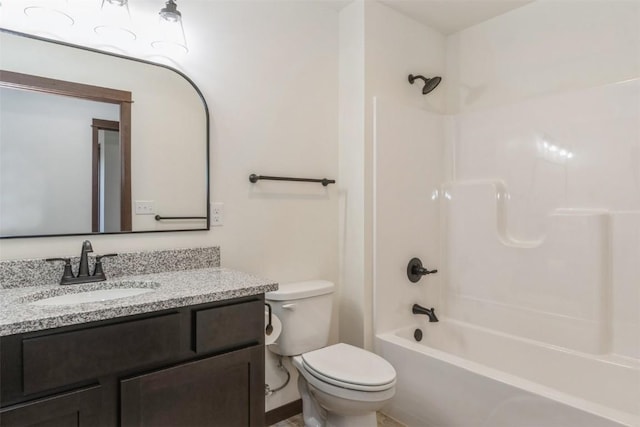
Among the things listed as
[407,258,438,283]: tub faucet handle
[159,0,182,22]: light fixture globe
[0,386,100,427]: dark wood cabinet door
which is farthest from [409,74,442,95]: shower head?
[0,386,100,427]: dark wood cabinet door

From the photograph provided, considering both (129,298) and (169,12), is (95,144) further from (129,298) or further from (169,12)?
(129,298)

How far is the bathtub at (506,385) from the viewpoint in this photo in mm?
1541

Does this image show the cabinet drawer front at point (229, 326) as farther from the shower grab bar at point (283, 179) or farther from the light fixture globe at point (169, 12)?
the light fixture globe at point (169, 12)

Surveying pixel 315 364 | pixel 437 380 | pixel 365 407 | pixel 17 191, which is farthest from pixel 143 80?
pixel 437 380

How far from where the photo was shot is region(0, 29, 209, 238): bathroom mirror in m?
1.42

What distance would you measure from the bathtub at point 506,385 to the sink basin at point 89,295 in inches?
53.9

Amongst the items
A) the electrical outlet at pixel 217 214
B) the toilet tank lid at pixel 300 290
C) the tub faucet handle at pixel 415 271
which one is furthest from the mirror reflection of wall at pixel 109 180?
the tub faucet handle at pixel 415 271

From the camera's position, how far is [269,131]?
210 cm

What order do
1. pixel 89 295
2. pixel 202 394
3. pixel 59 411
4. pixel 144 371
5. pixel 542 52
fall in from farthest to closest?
pixel 542 52 < pixel 89 295 < pixel 202 394 < pixel 144 371 < pixel 59 411

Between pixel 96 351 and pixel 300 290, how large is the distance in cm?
104

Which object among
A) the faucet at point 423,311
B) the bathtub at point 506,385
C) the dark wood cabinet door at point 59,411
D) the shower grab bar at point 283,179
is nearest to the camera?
the dark wood cabinet door at point 59,411

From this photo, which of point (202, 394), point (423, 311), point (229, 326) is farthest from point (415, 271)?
point (202, 394)

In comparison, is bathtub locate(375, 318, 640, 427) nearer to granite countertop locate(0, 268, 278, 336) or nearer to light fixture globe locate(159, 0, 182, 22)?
granite countertop locate(0, 268, 278, 336)

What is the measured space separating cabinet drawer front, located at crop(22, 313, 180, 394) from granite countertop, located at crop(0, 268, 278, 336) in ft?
0.15
